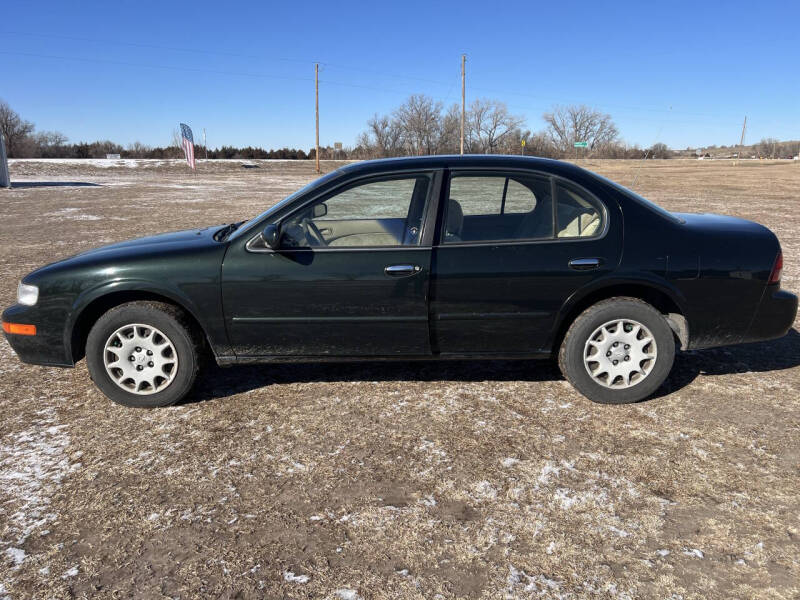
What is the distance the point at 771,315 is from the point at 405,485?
8.86 feet

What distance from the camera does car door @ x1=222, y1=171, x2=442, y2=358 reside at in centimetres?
354

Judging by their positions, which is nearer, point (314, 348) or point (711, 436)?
point (711, 436)

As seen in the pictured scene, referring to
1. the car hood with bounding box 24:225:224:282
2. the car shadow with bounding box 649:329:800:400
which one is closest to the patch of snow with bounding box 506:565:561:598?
the car shadow with bounding box 649:329:800:400

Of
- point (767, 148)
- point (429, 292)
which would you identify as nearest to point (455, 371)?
point (429, 292)

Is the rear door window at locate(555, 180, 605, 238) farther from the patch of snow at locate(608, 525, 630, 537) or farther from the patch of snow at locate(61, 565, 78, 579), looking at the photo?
the patch of snow at locate(61, 565, 78, 579)

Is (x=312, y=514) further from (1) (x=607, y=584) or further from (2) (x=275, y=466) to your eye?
(1) (x=607, y=584)

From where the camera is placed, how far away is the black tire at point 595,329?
11.8 ft

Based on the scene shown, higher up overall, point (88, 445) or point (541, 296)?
point (541, 296)

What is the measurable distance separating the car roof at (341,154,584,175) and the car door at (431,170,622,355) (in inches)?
2.6

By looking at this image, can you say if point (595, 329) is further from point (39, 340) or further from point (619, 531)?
point (39, 340)

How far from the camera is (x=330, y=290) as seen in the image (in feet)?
11.6

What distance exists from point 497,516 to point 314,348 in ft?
5.35

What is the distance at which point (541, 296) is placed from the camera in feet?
11.8

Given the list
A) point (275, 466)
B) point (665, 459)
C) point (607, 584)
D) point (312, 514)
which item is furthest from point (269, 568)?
point (665, 459)
